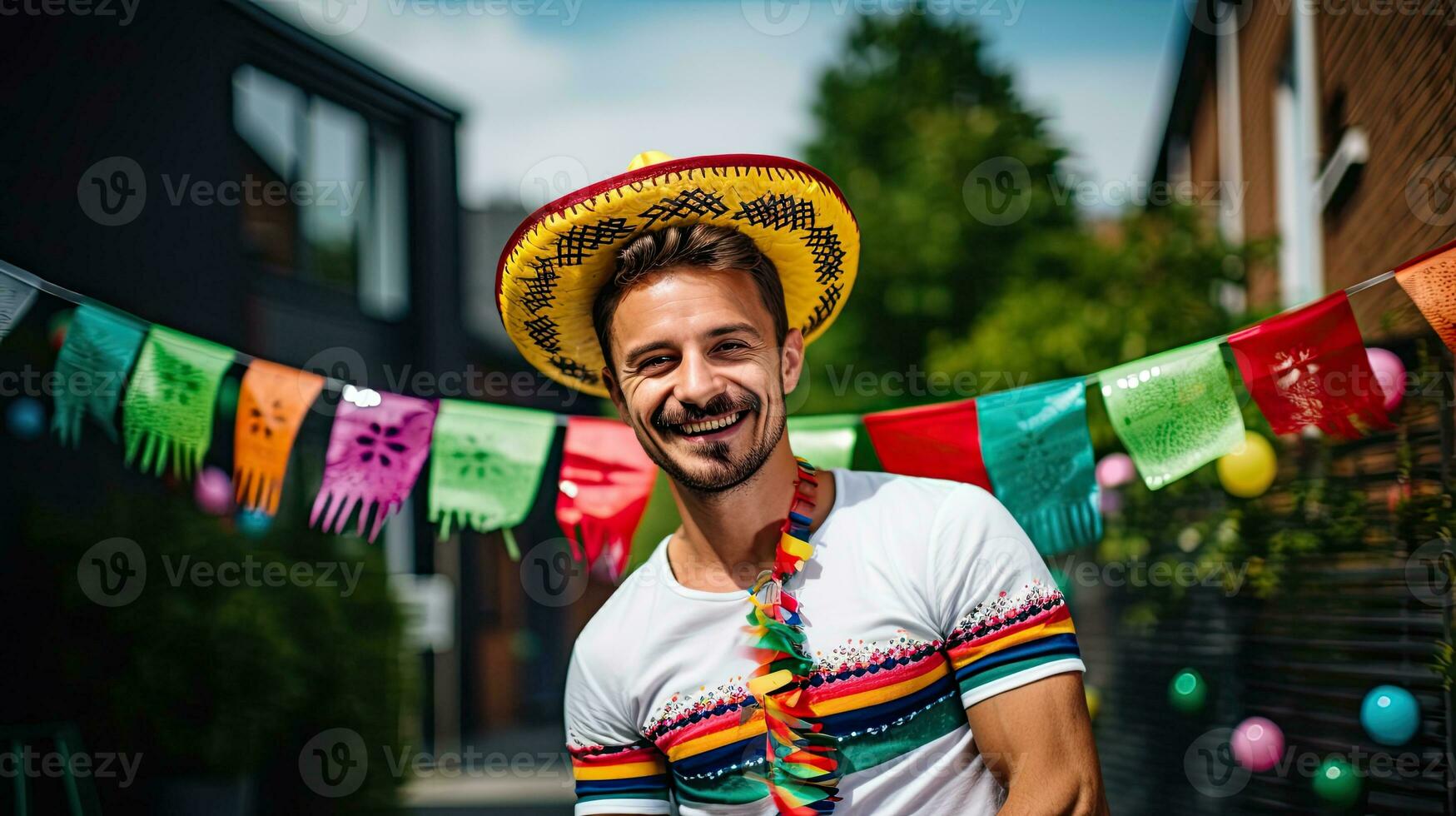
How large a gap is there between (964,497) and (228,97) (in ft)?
28.7

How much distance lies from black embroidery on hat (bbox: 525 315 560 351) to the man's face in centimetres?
36

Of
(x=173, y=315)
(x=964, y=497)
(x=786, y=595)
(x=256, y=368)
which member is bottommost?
(x=786, y=595)

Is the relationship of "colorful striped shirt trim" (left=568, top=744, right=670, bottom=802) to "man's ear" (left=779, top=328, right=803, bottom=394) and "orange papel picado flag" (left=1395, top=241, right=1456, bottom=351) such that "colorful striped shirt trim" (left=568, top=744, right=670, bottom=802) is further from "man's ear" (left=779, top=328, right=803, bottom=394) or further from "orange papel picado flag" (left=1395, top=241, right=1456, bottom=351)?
"orange papel picado flag" (left=1395, top=241, right=1456, bottom=351)

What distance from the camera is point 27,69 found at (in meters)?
6.64

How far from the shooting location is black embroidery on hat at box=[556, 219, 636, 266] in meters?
2.33

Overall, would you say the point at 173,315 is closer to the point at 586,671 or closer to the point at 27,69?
the point at 27,69

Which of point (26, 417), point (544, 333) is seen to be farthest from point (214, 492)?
point (544, 333)

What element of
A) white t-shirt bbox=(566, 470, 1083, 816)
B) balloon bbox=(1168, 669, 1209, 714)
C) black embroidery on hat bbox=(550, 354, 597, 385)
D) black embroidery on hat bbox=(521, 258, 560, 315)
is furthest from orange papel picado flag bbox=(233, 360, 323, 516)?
balloon bbox=(1168, 669, 1209, 714)

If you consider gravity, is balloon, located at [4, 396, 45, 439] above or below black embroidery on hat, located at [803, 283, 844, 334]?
above

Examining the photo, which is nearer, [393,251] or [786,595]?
[786,595]

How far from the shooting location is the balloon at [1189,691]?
4.75m

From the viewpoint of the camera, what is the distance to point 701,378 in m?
2.23

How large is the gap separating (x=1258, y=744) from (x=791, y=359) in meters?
2.88

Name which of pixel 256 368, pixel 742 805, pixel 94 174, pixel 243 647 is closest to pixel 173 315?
pixel 94 174
